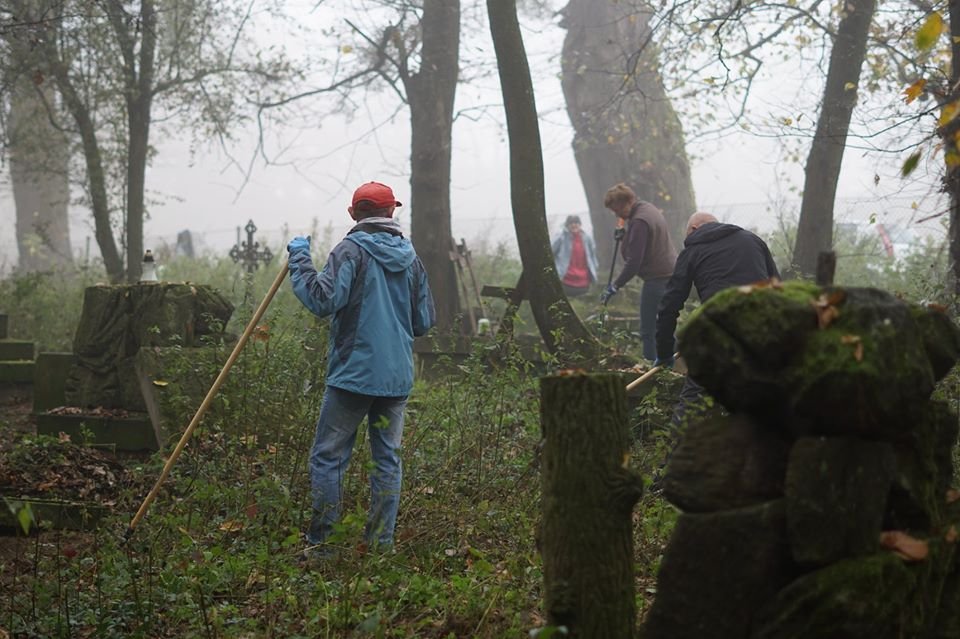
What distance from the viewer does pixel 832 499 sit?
10.4 ft

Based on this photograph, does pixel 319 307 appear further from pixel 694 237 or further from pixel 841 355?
pixel 841 355

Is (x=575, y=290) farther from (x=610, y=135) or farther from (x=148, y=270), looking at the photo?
(x=148, y=270)

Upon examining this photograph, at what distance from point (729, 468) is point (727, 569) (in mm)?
299

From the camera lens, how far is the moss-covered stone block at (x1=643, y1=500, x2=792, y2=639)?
322 cm

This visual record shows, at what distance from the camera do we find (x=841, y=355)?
10.4 feet

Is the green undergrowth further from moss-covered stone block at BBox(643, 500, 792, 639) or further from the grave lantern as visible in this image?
the grave lantern

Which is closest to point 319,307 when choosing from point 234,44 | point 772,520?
point 772,520

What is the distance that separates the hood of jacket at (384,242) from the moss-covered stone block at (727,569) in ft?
9.29

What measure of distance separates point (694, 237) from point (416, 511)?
7.88ft

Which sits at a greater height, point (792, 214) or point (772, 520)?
point (792, 214)

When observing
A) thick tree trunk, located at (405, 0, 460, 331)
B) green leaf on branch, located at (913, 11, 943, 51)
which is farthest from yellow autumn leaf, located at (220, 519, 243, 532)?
thick tree trunk, located at (405, 0, 460, 331)

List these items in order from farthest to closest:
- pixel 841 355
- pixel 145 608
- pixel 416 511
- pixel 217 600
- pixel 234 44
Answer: pixel 234 44 → pixel 416 511 → pixel 217 600 → pixel 145 608 → pixel 841 355

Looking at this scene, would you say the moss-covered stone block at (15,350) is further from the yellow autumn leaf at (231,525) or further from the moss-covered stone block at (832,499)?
the moss-covered stone block at (832,499)

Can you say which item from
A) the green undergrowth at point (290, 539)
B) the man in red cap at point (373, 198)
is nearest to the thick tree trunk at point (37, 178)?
the green undergrowth at point (290, 539)
